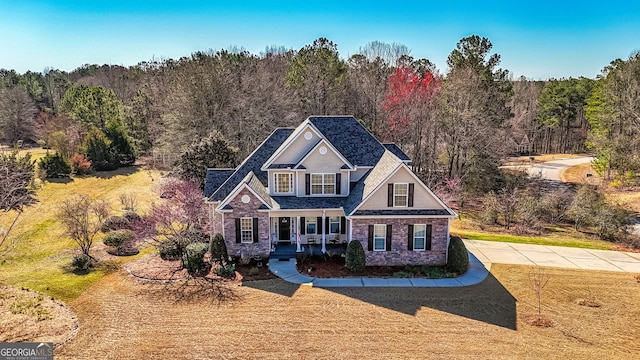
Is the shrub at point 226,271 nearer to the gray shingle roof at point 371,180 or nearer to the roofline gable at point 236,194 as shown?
the roofline gable at point 236,194

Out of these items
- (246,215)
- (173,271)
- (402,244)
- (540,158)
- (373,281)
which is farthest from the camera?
(540,158)

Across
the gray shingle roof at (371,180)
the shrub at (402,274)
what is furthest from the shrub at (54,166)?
the shrub at (402,274)

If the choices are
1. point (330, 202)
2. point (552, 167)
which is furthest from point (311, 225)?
point (552, 167)

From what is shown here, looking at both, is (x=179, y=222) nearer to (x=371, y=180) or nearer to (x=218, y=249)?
(x=218, y=249)

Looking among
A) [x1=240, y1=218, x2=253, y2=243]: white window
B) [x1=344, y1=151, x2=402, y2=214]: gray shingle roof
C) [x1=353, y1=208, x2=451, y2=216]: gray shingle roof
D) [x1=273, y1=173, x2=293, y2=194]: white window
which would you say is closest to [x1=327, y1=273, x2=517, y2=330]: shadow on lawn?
[x1=353, y1=208, x2=451, y2=216]: gray shingle roof

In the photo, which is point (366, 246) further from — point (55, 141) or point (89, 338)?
point (55, 141)

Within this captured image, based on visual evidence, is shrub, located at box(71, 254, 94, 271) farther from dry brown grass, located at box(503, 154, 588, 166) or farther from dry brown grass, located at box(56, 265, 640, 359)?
dry brown grass, located at box(503, 154, 588, 166)
